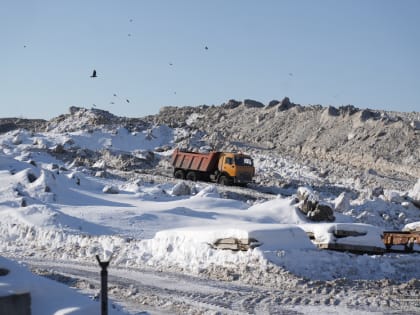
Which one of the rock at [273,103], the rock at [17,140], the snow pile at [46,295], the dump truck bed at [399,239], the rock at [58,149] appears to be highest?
the rock at [273,103]

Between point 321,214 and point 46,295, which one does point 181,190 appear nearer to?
point 321,214

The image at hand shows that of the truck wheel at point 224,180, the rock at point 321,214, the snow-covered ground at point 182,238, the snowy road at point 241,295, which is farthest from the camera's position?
the truck wheel at point 224,180

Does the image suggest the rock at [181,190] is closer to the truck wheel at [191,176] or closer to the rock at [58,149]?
the truck wheel at [191,176]

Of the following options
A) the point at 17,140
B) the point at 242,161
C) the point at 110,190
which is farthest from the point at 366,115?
the point at 110,190

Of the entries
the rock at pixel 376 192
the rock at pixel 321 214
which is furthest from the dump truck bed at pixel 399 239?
the rock at pixel 376 192

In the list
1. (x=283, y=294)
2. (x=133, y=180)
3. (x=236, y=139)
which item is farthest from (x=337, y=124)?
(x=283, y=294)

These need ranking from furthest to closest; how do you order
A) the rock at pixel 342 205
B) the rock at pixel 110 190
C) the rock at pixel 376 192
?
the rock at pixel 376 192 → the rock at pixel 110 190 → the rock at pixel 342 205

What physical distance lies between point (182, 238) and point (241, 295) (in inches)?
167

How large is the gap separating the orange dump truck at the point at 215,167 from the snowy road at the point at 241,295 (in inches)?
796

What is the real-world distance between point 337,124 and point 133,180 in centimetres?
2080

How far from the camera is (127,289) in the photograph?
46.4 ft

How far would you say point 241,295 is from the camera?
13633mm

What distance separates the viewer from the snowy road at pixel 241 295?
12.7 m

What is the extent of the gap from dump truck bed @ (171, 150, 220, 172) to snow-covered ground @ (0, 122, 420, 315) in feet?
10.6
